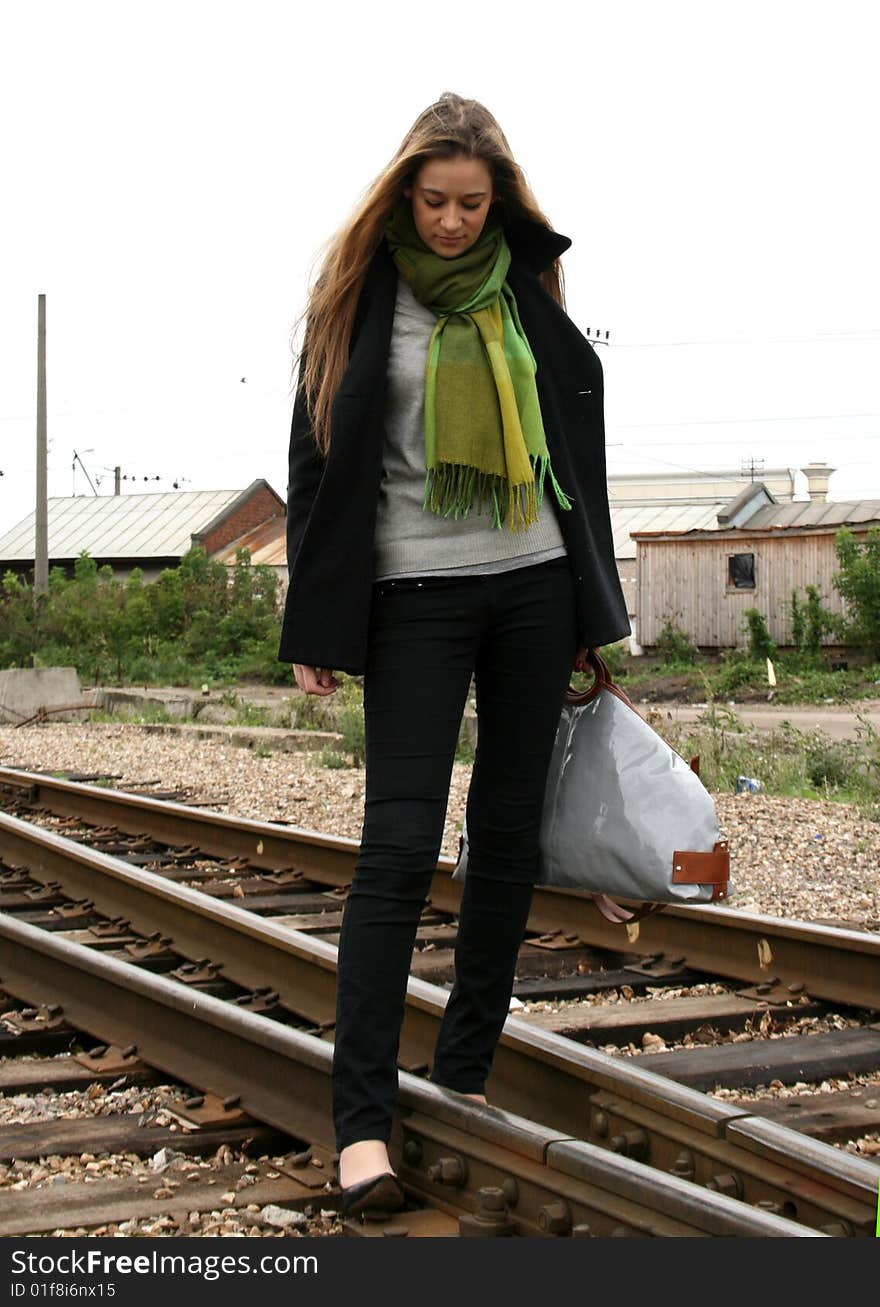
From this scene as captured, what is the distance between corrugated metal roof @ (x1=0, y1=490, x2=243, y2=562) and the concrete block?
3011cm

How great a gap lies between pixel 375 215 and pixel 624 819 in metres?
1.20

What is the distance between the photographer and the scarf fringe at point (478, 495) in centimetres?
268

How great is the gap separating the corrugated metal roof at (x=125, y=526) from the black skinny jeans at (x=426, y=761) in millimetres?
46163

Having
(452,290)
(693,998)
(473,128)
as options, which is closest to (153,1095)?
(693,998)

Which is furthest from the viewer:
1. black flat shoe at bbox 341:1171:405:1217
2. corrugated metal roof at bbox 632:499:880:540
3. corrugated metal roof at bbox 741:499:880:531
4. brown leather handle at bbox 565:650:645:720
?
corrugated metal roof at bbox 741:499:880:531

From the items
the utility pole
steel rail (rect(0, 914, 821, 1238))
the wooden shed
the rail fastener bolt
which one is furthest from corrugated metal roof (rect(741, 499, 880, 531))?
the rail fastener bolt

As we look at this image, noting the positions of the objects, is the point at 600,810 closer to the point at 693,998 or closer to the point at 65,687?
the point at 693,998

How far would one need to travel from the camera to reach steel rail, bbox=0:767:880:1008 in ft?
13.4

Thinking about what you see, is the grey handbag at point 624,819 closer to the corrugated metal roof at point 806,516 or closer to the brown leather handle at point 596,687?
the brown leather handle at point 596,687

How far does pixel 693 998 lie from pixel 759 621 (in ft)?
75.8

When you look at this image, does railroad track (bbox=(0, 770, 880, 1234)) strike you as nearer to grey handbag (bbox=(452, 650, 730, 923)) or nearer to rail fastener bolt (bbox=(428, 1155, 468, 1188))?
rail fastener bolt (bbox=(428, 1155, 468, 1188))

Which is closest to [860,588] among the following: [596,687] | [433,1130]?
[596,687]

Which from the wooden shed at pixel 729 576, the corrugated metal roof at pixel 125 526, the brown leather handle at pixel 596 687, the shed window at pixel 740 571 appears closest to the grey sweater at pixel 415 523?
the brown leather handle at pixel 596 687

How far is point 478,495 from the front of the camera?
271 cm
